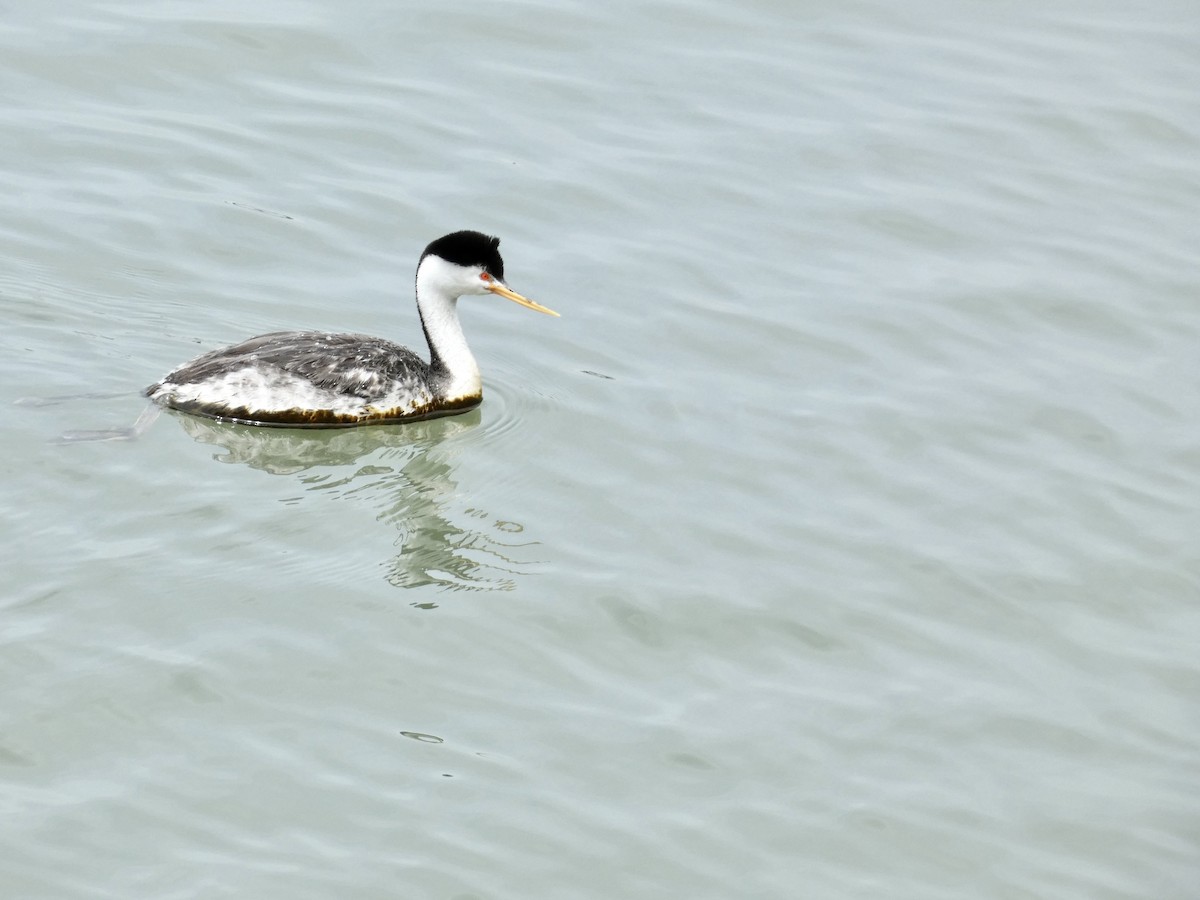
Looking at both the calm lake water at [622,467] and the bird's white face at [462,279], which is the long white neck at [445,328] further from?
the calm lake water at [622,467]

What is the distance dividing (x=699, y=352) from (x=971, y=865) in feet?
17.3

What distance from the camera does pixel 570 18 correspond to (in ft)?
55.8

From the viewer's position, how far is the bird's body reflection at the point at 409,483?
9.24 meters

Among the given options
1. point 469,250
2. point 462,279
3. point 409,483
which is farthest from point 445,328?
point 409,483

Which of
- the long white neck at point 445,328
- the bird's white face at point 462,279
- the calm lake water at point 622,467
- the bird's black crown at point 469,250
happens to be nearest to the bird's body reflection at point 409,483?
the calm lake water at point 622,467

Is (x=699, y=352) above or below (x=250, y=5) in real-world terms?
below

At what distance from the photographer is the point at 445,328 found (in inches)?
458

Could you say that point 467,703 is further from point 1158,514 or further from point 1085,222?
point 1085,222

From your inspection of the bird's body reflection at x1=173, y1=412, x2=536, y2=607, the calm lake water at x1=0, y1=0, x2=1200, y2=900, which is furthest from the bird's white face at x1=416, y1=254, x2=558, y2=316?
the bird's body reflection at x1=173, y1=412, x2=536, y2=607

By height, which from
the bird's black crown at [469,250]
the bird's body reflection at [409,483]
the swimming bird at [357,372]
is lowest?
the bird's body reflection at [409,483]

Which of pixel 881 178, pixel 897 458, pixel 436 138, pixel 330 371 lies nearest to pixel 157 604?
pixel 330 371

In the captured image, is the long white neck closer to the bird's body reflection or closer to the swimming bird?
the swimming bird

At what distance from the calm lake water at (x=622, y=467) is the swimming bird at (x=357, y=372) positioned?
0.19 metres

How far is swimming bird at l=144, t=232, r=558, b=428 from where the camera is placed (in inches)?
417
